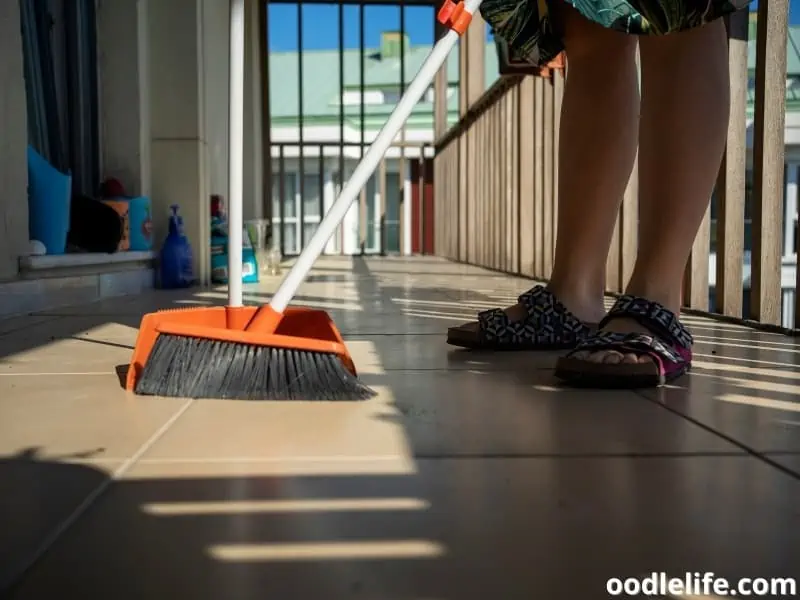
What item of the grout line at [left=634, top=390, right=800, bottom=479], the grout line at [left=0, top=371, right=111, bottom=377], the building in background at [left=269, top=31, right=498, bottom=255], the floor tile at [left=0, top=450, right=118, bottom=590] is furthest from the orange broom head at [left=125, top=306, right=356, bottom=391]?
the building in background at [left=269, top=31, right=498, bottom=255]

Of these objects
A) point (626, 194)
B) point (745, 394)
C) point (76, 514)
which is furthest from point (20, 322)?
point (626, 194)

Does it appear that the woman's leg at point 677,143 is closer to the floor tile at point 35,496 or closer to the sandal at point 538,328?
the sandal at point 538,328

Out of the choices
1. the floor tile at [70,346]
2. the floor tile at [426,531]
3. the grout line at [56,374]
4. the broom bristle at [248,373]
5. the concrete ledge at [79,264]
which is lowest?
the floor tile at [426,531]

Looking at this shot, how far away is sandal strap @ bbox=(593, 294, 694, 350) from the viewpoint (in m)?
1.00

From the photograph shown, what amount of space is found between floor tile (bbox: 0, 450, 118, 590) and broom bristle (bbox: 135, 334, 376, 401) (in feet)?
0.75

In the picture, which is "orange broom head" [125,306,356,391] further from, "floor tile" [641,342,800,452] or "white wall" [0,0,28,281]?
"white wall" [0,0,28,281]

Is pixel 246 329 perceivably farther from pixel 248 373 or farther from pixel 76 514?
pixel 76 514

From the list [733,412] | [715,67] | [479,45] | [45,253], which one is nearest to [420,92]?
[715,67]

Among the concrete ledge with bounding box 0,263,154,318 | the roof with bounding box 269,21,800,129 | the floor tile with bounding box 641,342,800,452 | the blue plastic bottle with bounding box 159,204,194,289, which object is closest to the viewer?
the floor tile with bounding box 641,342,800,452

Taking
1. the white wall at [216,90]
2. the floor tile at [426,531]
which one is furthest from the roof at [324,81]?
the floor tile at [426,531]

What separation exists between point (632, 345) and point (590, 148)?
382 mm

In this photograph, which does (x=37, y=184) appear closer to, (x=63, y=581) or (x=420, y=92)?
(x=420, y=92)

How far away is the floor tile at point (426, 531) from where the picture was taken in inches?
15.9

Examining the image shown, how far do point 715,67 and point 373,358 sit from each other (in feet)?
2.05
